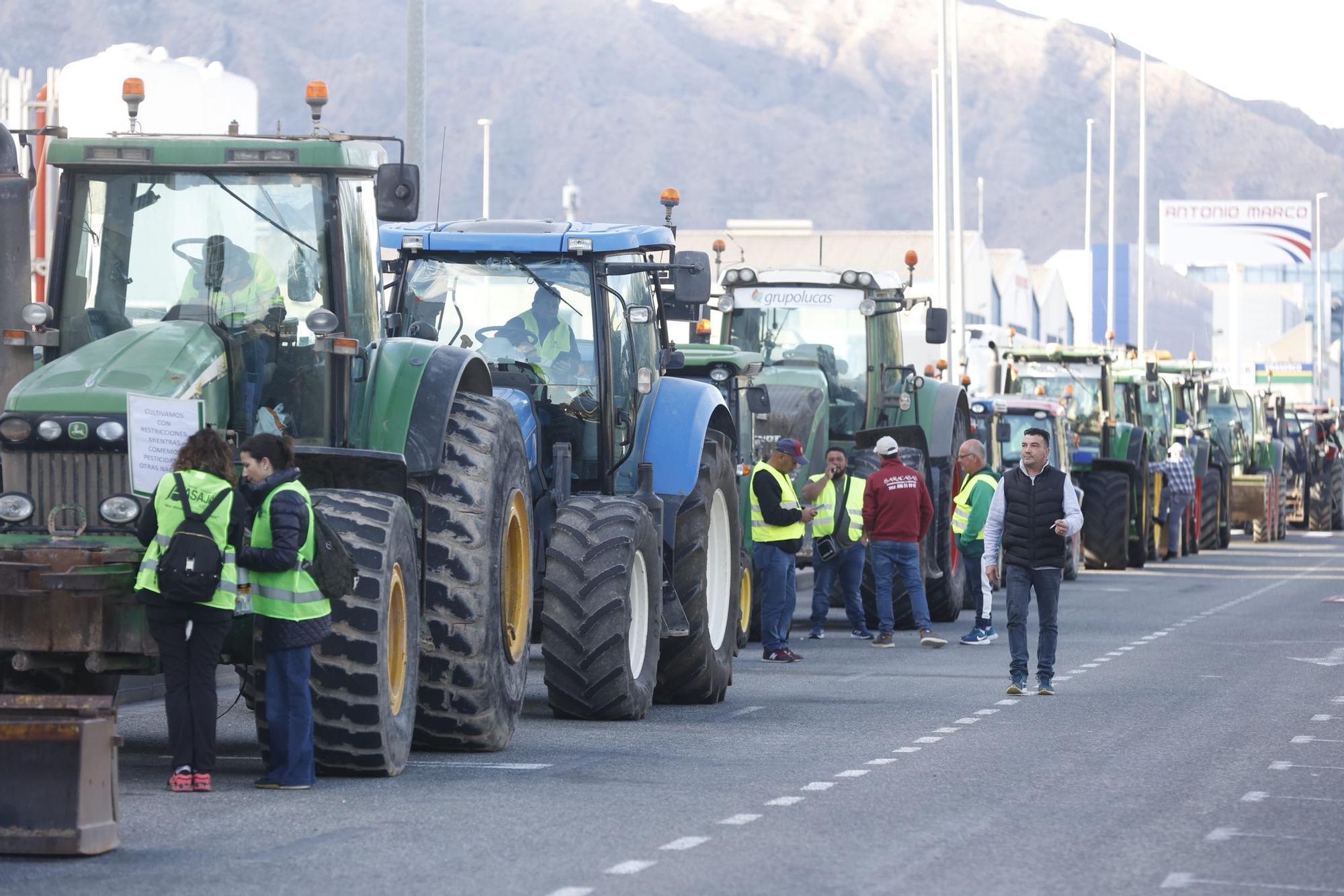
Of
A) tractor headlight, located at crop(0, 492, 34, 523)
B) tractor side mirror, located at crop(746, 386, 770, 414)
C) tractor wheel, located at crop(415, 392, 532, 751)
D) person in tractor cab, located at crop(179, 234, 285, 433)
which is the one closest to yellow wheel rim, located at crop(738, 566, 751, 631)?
tractor side mirror, located at crop(746, 386, 770, 414)

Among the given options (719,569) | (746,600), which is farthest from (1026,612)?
(746,600)

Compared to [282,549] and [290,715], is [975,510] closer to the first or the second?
[290,715]

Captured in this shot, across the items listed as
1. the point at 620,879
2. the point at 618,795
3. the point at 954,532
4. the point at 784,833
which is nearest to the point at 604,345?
the point at 618,795

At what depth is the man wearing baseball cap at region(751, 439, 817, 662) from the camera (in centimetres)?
1805

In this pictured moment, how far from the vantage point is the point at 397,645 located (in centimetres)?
1073

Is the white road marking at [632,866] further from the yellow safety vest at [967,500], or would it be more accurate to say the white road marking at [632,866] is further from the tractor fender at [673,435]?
the yellow safety vest at [967,500]

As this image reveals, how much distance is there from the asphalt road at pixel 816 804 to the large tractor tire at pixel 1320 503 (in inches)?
1288

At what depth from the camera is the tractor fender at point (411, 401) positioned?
1113cm

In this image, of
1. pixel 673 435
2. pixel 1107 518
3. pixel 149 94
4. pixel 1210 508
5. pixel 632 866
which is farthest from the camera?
pixel 1210 508

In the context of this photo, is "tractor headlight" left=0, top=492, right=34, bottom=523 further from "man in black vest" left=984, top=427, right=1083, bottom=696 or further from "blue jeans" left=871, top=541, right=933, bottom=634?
"blue jeans" left=871, top=541, right=933, bottom=634

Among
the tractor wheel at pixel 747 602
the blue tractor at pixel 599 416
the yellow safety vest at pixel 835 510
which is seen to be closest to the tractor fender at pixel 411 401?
the blue tractor at pixel 599 416

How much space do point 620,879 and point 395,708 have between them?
2.83 meters

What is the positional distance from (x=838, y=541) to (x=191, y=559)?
36.9ft

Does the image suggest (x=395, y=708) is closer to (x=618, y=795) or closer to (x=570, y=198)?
(x=618, y=795)
